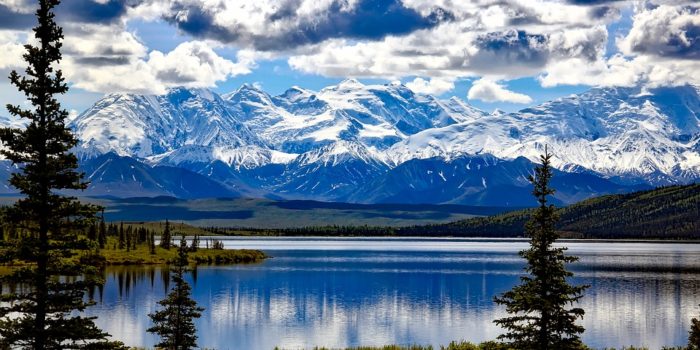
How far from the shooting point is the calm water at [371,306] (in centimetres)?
8975

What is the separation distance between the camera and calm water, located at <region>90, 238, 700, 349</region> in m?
89.8

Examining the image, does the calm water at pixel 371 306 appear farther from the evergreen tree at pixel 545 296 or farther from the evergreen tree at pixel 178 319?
the evergreen tree at pixel 545 296

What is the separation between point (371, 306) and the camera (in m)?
121

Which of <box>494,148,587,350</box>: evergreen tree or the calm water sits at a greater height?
<box>494,148,587,350</box>: evergreen tree

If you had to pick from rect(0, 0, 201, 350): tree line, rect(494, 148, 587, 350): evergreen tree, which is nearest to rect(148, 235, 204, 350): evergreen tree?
rect(0, 0, 201, 350): tree line

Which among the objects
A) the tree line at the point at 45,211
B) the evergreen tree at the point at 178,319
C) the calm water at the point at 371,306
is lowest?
the calm water at the point at 371,306

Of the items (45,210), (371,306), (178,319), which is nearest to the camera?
(45,210)

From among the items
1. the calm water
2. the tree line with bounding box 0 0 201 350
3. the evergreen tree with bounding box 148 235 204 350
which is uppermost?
the tree line with bounding box 0 0 201 350

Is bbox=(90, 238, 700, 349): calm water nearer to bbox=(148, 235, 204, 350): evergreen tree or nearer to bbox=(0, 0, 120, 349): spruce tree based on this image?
bbox=(148, 235, 204, 350): evergreen tree

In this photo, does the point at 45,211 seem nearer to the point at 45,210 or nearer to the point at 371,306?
the point at 45,210

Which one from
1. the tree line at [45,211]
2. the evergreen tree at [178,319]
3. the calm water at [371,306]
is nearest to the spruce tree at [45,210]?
the tree line at [45,211]

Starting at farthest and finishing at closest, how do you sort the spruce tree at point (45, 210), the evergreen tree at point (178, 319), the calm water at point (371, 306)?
the calm water at point (371, 306), the evergreen tree at point (178, 319), the spruce tree at point (45, 210)

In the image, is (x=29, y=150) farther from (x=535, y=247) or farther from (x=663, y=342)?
(x=663, y=342)

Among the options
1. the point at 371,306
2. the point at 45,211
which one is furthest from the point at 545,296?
the point at 371,306
